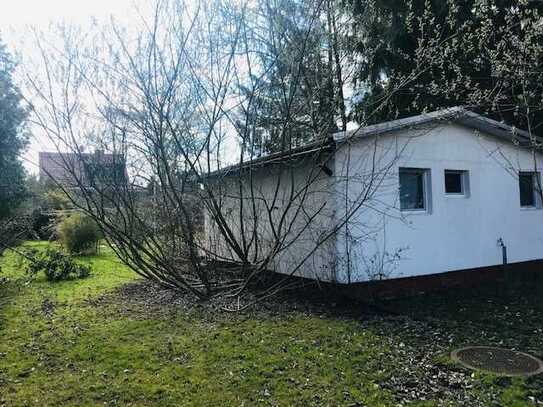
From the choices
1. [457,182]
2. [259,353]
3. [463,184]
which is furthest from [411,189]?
[259,353]

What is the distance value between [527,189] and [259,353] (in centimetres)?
937

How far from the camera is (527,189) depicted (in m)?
11.3

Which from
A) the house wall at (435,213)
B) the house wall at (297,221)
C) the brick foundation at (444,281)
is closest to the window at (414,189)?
the house wall at (435,213)

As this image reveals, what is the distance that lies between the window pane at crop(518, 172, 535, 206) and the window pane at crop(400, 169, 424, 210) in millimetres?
3876

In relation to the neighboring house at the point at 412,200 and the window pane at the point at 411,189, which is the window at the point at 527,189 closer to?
the neighboring house at the point at 412,200

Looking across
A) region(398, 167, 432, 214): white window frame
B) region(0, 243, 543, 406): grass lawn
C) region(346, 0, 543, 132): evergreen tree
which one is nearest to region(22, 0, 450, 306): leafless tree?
region(0, 243, 543, 406): grass lawn

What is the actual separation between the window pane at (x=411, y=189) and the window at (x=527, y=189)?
3.87 m

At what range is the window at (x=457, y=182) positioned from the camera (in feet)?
31.7

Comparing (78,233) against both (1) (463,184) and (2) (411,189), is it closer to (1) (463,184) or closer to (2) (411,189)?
(2) (411,189)

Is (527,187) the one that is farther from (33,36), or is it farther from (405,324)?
(33,36)

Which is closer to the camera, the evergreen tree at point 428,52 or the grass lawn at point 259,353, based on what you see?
the grass lawn at point 259,353

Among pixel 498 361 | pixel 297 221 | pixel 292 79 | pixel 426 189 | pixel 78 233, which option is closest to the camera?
pixel 498 361

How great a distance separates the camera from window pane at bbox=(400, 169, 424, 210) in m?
8.86

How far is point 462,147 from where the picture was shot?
9664mm
